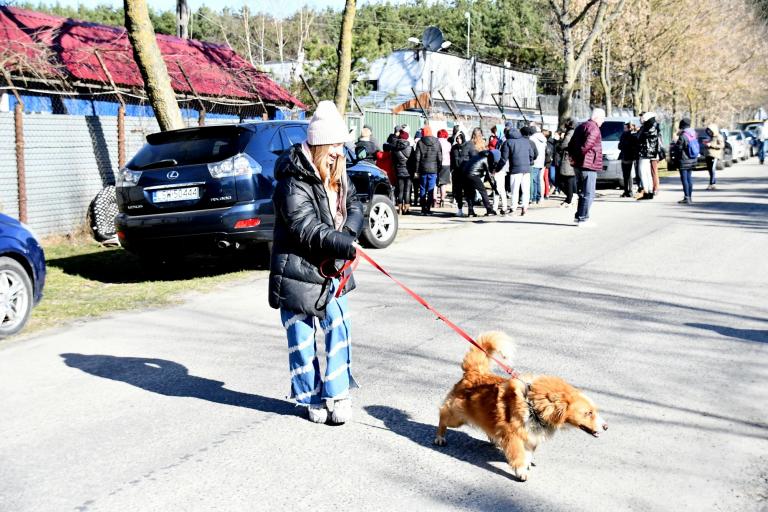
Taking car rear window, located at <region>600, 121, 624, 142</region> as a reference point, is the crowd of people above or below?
below

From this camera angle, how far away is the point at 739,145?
1756 inches

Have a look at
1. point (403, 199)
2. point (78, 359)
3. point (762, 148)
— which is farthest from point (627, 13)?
point (78, 359)

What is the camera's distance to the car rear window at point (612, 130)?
81.8 feet

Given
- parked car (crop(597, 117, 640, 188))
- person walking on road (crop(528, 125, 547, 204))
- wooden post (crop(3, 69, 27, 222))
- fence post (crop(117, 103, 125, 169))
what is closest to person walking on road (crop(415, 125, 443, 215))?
person walking on road (crop(528, 125, 547, 204))

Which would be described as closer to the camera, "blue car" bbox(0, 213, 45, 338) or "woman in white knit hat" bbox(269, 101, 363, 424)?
"woman in white knit hat" bbox(269, 101, 363, 424)

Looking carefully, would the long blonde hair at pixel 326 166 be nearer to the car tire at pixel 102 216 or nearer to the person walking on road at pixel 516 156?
the car tire at pixel 102 216

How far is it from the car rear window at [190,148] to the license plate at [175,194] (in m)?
0.33

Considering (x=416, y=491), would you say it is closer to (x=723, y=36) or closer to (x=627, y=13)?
(x=627, y=13)

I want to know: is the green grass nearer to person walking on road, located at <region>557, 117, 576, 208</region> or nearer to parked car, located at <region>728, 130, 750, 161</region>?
person walking on road, located at <region>557, 117, 576, 208</region>

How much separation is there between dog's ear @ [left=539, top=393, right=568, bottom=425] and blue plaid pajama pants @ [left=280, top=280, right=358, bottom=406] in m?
1.40

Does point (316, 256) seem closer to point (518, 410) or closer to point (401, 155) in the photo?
point (518, 410)

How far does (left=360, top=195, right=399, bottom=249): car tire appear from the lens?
12.6 metres

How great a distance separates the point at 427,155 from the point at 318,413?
1338 cm

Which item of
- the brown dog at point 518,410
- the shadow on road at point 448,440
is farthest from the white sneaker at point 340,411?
the brown dog at point 518,410
